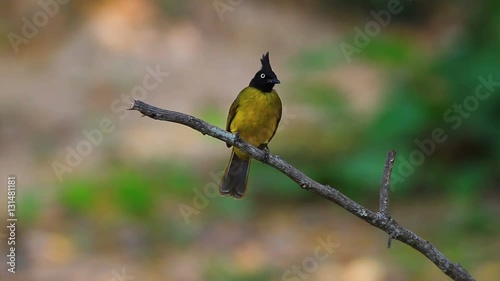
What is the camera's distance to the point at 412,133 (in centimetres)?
625

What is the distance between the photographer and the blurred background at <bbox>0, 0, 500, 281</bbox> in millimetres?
5648

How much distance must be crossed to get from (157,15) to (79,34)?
0.96 metres

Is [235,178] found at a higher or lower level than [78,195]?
lower

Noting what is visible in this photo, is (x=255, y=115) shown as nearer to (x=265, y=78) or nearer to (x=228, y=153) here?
(x=265, y=78)

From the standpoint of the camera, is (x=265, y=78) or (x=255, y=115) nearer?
(x=265, y=78)

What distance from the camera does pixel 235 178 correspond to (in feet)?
11.3

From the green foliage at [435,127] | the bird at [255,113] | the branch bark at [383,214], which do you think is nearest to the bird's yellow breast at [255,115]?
the bird at [255,113]

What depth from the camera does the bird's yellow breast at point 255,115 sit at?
312cm

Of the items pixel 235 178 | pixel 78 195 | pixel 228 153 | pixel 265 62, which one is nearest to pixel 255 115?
pixel 265 62

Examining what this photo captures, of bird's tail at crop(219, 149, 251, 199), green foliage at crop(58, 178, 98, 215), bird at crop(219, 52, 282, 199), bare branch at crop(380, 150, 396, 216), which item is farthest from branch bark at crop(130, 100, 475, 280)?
green foliage at crop(58, 178, 98, 215)

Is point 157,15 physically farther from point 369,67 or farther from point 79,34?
point 369,67

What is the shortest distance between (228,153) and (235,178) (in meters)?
3.81

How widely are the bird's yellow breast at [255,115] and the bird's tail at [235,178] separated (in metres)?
0.24

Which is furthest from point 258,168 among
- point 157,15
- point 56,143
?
point 157,15
